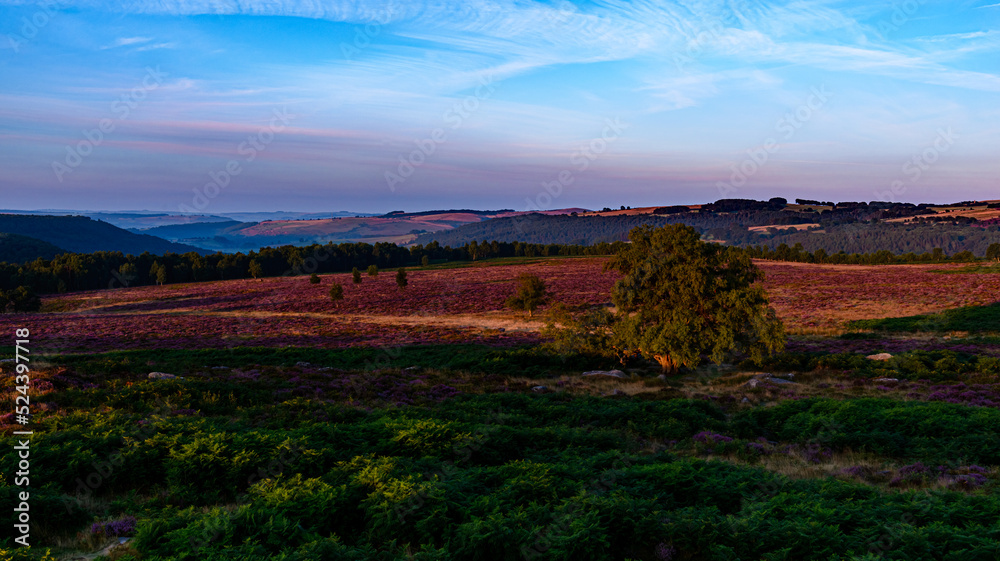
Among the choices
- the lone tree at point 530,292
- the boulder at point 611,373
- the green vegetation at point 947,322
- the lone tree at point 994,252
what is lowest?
the boulder at point 611,373

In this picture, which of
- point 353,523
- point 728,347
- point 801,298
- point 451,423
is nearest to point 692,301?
point 728,347

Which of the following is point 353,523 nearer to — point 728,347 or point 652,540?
point 652,540

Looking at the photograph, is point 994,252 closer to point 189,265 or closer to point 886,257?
point 886,257

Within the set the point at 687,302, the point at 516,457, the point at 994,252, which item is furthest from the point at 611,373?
the point at 994,252

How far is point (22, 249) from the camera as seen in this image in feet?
550

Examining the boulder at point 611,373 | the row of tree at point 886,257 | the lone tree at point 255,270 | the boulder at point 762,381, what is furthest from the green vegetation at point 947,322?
the lone tree at point 255,270

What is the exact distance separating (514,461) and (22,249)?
9023 inches

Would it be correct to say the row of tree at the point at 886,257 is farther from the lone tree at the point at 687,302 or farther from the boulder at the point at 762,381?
the boulder at the point at 762,381

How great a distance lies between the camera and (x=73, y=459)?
928 centimetres

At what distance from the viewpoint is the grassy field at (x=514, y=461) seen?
6.88 meters

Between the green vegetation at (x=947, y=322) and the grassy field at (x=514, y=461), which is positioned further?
the green vegetation at (x=947, y=322)

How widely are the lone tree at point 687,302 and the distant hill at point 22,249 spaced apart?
202100 mm

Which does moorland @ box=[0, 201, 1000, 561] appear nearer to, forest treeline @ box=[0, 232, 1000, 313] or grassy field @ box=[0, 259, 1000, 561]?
grassy field @ box=[0, 259, 1000, 561]

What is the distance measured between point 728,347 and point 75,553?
23.9 m
